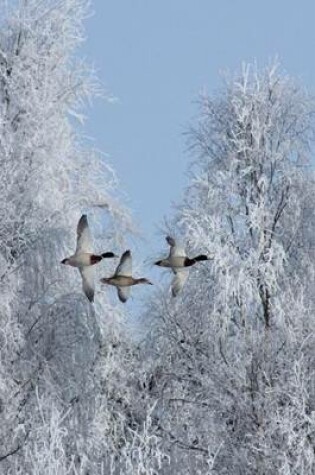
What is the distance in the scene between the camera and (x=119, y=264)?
694 inches

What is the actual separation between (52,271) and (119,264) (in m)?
3.10

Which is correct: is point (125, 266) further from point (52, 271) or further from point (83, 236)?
point (52, 271)

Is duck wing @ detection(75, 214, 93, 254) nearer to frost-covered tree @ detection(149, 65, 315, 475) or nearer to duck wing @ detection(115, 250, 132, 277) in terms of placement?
duck wing @ detection(115, 250, 132, 277)

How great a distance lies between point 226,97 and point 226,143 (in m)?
0.82

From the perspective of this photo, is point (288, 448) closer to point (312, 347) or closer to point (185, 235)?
point (312, 347)

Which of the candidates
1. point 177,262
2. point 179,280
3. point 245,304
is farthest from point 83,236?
point 245,304

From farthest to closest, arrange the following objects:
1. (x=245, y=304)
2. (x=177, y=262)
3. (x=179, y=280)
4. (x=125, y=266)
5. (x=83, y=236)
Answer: (x=245, y=304) → (x=179, y=280) → (x=177, y=262) → (x=125, y=266) → (x=83, y=236)

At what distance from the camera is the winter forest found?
770 inches

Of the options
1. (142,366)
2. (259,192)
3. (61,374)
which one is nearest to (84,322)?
(61,374)

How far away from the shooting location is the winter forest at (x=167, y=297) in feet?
64.1

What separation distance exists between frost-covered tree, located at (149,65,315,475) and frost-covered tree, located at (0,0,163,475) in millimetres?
784

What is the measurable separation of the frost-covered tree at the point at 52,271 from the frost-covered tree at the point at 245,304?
0.78 m

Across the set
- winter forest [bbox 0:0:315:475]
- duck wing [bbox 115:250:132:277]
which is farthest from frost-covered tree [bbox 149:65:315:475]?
duck wing [bbox 115:250:132:277]

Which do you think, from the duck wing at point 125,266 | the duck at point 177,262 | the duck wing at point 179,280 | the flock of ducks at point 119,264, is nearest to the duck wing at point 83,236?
the flock of ducks at point 119,264
